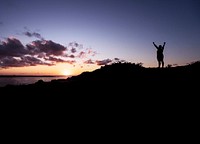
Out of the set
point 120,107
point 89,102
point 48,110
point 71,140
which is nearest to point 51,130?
point 71,140

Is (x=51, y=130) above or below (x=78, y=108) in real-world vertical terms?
below

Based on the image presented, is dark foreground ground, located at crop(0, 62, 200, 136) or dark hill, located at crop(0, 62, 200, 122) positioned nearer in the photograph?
dark foreground ground, located at crop(0, 62, 200, 136)

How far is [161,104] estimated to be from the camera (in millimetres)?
8797

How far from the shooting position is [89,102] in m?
10.0

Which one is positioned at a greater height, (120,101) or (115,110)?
(120,101)

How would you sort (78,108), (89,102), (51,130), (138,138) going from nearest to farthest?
(138,138) → (51,130) → (78,108) → (89,102)

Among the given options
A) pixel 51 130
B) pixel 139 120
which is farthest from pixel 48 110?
pixel 139 120

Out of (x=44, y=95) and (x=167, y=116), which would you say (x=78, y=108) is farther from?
(x=167, y=116)

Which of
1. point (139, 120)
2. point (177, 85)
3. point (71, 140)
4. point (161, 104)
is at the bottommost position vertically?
point (71, 140)

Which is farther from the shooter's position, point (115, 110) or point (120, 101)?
point (120, 101)

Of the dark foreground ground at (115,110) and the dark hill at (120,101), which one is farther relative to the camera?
the dark hill at (120,101)

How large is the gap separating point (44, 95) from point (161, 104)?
8129 millimetres

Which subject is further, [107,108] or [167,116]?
[107,108]

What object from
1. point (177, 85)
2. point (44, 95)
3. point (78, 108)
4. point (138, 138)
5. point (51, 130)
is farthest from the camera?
point (44, 95)
